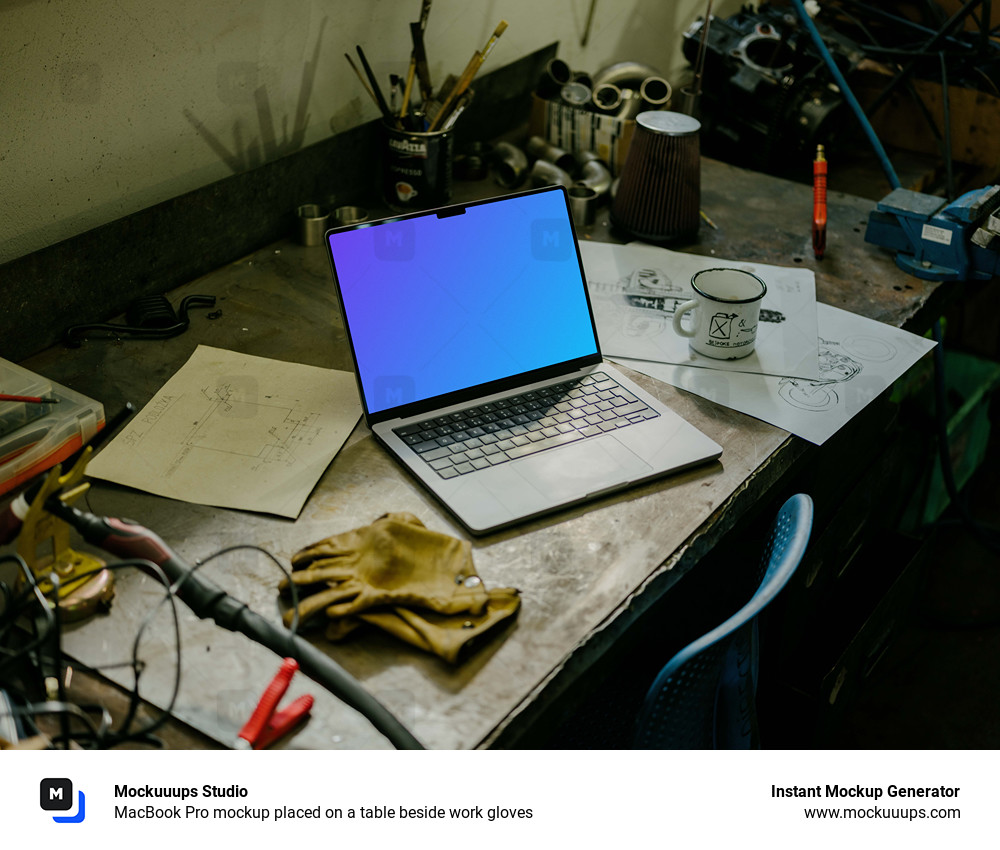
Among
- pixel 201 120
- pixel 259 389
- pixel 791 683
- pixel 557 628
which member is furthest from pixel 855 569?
pixel 201 120

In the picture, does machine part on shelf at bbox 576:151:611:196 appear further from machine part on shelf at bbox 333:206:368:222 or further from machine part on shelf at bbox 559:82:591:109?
machine part on shelf at bbox 333:206:368:222

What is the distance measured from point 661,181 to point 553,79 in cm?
41

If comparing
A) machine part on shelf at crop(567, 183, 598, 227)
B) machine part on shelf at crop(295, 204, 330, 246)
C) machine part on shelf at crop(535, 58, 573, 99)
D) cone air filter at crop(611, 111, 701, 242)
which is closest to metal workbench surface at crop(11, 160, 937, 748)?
machine part on shelf at crop(295, 204, 330, 246)

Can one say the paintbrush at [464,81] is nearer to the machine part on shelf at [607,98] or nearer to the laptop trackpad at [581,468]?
the machine part on shelf at [607,98]

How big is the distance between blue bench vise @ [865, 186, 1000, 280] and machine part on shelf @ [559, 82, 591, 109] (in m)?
0.55

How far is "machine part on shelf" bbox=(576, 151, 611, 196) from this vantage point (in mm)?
1578

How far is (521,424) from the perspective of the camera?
3.30 feet

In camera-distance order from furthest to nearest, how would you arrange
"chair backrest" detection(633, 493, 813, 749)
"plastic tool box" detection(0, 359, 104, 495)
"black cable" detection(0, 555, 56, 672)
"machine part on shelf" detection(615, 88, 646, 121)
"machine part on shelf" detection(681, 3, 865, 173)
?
"machine part on shelf" detection(681, 3, 865, 173), "machine part on shelf" detection(615, 88, 646, 121), "plastic tool box" detection(0, 359, 104, 495), "chair backrest" detection(633, 493, 813, 749), "black cable" detection(0, 555, 56, 672)

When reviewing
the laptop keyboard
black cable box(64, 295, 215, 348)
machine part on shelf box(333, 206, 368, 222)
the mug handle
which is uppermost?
machine part on shelf box(333, 206, 368, 222)

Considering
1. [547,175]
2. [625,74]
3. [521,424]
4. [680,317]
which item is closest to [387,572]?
[521,424]

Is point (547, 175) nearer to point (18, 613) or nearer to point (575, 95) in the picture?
point (575, 95)

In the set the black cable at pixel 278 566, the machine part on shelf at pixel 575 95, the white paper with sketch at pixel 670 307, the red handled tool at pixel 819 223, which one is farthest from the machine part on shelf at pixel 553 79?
the black cable at pixel 278 566

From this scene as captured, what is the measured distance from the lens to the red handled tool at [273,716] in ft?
2.24
